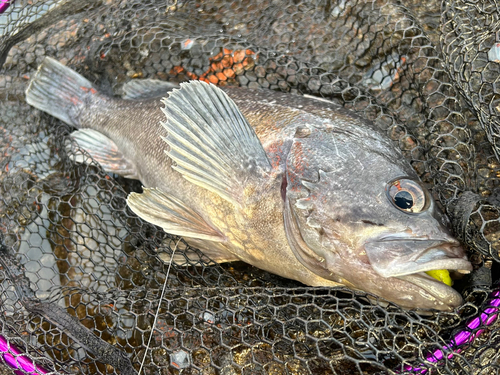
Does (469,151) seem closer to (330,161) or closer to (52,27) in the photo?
(330,161)

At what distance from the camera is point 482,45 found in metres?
3.04

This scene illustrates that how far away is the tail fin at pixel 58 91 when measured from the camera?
3793 mm

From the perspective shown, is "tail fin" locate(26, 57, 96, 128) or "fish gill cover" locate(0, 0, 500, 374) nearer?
"fish gill cover" locate(0, 0, 500, 374)

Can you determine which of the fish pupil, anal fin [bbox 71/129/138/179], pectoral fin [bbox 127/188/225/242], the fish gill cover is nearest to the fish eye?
the fish pupil

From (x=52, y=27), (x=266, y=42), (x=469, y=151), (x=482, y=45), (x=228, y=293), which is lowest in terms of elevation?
(x=228, y=293)

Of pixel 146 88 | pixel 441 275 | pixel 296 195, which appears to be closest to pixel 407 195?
pixel 441 275

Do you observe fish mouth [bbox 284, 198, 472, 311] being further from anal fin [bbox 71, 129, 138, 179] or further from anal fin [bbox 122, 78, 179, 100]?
anal fin [bbox 122, 78, 179, 100]

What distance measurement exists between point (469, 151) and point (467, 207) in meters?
0.70

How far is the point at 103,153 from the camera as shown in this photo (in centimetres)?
364

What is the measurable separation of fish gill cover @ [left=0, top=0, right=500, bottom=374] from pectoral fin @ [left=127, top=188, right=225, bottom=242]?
0.34 m

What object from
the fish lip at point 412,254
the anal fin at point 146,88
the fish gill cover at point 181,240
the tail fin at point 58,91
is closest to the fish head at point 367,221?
the fish lip at point 412,254

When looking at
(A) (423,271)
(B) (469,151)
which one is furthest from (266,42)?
(A) (423,271)

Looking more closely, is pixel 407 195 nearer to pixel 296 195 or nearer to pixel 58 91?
pixel 296 195

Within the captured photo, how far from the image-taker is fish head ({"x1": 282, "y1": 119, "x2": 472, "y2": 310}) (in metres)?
2.17
